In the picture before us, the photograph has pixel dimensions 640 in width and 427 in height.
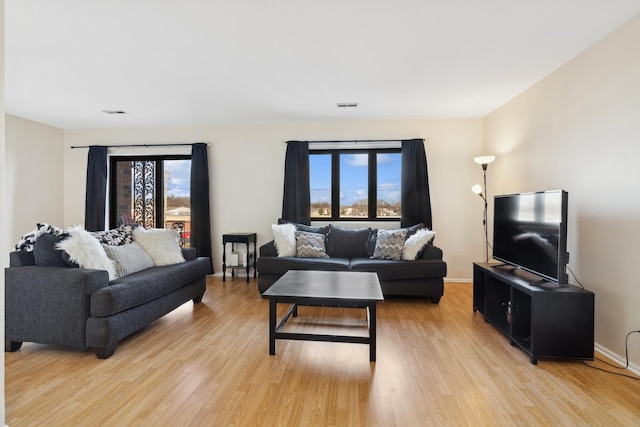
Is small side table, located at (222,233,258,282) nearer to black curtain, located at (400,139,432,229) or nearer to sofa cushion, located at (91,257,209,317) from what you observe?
sofa cushion, located at (91,257,209,317)

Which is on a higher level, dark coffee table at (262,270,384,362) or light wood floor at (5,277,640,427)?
dark coffee table at (262,270,384,362)

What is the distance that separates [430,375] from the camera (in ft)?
7.12

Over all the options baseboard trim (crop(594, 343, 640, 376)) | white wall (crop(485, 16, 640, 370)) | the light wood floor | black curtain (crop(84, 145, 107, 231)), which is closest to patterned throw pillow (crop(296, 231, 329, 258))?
the light wood floor

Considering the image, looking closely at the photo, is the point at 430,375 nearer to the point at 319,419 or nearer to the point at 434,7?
the point at 319,419

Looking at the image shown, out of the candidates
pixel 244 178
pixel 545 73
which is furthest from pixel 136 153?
pixel 545 73

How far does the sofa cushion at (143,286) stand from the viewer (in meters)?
2.37

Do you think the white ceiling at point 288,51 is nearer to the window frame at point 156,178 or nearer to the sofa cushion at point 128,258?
the window frame at point 156,178

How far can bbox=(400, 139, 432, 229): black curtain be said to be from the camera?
477cm

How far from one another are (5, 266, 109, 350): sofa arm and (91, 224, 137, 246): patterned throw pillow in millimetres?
765

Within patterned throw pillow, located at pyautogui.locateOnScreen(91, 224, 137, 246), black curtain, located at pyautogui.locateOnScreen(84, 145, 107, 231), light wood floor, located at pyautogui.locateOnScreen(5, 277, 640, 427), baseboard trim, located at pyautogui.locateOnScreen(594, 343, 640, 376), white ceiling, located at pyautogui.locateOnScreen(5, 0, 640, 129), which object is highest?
white ceiling, located at pyautogui.locateOnScreen(5, 0, 640, 129)

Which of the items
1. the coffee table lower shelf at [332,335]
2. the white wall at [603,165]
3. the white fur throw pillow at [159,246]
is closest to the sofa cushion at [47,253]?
the white fur throw pillow at [159,246]

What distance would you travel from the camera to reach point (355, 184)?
5090 millimetres

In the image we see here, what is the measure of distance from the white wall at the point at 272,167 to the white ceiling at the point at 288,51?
62 cm

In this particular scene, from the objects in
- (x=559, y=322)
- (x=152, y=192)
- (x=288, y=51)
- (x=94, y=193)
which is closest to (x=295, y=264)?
(x=288, y=51)
